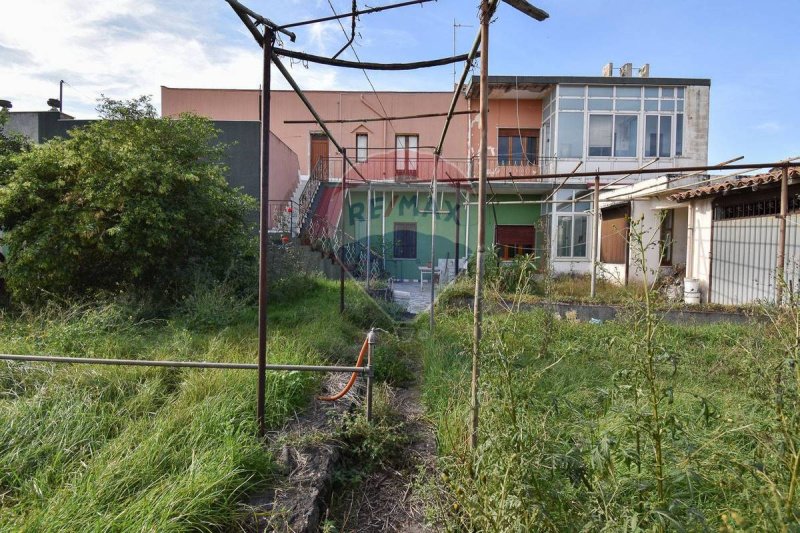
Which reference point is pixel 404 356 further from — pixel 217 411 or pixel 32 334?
pixel 32 334

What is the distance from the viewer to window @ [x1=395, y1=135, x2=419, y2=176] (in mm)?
16312

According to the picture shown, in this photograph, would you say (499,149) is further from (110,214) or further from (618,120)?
(110,214)

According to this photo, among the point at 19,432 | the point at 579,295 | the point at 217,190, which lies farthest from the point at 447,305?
the point at 19,432

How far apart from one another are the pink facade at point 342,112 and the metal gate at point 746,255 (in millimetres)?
9370

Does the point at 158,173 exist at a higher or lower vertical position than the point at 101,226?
higher

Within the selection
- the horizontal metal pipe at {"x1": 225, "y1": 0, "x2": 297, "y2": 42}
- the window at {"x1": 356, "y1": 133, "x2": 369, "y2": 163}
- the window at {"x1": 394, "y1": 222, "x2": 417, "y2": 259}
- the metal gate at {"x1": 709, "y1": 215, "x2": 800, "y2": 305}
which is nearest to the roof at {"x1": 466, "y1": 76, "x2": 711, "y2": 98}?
the window at {"x1": 356, "y1": 133, "x2": 369, "y2": 163}

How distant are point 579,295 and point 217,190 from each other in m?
6.88

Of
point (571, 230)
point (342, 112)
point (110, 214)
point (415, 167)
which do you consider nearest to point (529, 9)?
point (110, 214)

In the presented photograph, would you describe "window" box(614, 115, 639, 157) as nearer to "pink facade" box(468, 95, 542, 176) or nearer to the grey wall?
"pink facade" box(468, 95, 542, 176)

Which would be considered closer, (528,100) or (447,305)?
(447,305)

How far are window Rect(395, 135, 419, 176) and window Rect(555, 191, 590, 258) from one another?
530cm

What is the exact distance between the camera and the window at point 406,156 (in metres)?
16.3

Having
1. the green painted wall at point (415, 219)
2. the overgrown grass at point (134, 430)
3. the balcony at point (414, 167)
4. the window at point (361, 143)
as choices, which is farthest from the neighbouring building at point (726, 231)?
the window at point (361, 143)

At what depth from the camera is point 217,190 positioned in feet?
24.9
